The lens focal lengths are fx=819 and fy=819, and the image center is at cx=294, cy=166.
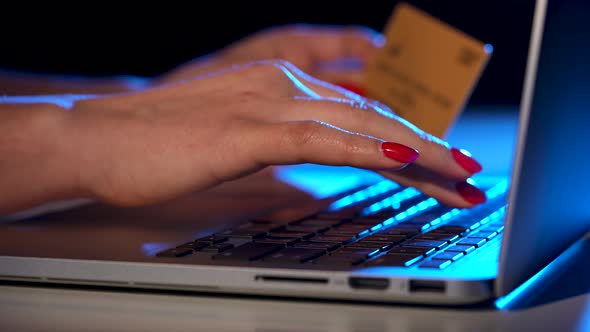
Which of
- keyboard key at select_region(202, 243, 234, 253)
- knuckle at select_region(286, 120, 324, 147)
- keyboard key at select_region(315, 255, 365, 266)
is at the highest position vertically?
knuckle at select_region(286, 120, 324, 147)

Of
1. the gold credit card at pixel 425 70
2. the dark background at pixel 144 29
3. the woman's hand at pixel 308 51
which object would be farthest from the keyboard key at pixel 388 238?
the dark background at pixel 144 29

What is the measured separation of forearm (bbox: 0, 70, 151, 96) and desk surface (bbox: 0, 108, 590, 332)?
0.96 meters

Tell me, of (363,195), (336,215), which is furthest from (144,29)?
(336,215)

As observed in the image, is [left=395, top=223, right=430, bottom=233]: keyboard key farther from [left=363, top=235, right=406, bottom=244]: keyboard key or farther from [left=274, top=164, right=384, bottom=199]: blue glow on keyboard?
[left=274, top=164, right=384, bottom=199]: blue glow on keyboard

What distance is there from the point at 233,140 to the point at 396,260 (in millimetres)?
258

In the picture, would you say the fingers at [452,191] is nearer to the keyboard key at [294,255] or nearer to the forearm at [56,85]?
the keyboard key at [294,255]

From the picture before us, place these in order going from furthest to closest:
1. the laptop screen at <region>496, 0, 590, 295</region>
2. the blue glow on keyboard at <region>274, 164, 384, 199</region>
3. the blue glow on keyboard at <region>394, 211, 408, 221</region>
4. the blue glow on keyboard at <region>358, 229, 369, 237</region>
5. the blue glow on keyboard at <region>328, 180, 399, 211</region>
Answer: the blue glow on keyboard at <region>274, 164, 384, 199</region> < the blue glow on keyboard at <region>328, 180, 399, 211</region> < the blue glow on keyboard at <region>394, 211, 408, 221</region> < the blue glow on keyboard at <region>358, 229, 369, 237</region> < the laptop screen at <region>496, 0, 590, 295</region>

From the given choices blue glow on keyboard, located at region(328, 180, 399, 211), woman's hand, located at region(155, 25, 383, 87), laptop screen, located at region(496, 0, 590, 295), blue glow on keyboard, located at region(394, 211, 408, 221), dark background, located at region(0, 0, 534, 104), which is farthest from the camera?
dark background, located at region(0, 0, 534, 104)

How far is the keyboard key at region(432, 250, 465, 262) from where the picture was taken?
0.64 m

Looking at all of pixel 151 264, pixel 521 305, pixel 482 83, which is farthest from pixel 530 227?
pixel 482 83

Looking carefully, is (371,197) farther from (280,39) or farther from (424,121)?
(280,39)

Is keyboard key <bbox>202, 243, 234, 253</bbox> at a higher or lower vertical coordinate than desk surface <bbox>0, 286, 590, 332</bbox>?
higher

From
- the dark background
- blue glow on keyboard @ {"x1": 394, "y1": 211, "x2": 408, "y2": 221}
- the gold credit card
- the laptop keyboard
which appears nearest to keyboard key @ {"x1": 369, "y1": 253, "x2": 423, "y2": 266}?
the laptop keyboard

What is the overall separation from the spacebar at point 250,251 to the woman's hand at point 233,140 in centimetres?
12
